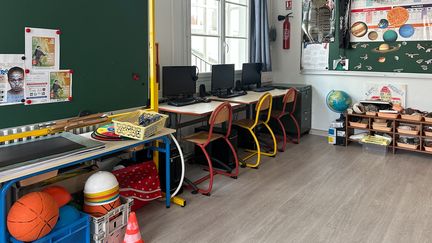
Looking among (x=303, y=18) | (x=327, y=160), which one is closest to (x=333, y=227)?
(x=327, y=160)

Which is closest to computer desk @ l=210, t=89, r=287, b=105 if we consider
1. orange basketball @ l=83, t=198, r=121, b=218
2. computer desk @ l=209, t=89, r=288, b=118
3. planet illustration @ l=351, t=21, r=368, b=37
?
computer desk @ l=209, t=89, r=288, b=118

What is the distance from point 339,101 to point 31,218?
14.1 ft

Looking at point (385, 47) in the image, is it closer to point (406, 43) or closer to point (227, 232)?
point (406, 43)

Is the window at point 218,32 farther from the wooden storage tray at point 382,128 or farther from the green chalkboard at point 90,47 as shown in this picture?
the wooden storage tray at point 382,128

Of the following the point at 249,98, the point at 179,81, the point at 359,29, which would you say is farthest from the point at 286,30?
the point at 179,81

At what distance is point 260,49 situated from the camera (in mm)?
5438

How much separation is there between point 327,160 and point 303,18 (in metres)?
2.31

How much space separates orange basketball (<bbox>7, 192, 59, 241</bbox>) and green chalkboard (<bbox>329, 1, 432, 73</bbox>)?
446cm

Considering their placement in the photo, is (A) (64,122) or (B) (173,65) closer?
(A) (64,122)

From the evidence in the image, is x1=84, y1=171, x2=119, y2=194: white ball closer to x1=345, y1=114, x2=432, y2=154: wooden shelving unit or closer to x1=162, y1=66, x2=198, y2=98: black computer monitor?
x1=162, y1=66, x2=198, y2=98: black computer monitor

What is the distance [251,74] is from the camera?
16.9 feet

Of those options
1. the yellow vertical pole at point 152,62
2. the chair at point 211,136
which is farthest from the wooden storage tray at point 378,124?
the yellow vertical pole at point 152,62

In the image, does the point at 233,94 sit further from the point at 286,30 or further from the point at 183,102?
the point at 286,30

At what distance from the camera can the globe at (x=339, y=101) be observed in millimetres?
5191
